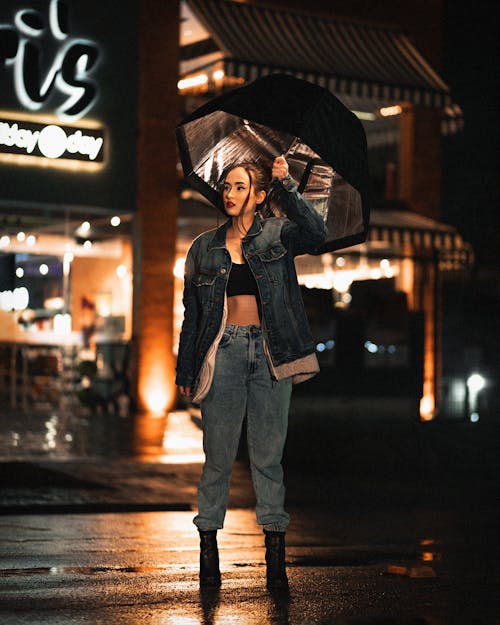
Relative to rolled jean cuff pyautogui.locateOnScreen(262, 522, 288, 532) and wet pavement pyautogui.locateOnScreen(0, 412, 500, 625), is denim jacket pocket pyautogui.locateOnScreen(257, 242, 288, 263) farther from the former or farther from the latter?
wet pavement pyautogui.locateOnScreen(0, 412, 500, 625)

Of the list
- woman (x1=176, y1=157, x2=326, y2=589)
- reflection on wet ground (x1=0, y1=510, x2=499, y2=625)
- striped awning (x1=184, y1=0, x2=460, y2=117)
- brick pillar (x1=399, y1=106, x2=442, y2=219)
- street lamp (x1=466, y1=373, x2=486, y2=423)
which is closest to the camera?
reflection on wet ground (x1=0, y1=510, x2=499, y2=625)

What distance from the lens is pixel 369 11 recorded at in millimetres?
22984

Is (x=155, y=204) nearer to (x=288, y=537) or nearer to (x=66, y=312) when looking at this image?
(x=66, y=312)

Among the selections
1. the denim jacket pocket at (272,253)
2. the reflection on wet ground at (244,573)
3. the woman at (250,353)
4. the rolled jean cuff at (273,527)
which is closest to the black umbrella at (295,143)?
the woman at (250,353)

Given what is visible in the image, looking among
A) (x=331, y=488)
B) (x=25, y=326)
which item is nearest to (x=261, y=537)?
(x=331, y=488)

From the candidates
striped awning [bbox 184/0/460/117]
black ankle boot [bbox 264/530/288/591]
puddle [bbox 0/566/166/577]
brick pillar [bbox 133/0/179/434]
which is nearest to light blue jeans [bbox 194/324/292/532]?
black ankle boot [bbox 264/530/288/591]

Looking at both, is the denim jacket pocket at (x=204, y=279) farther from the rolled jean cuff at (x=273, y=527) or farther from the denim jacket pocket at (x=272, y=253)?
the rolled jean cuff at (x=273, y=527)

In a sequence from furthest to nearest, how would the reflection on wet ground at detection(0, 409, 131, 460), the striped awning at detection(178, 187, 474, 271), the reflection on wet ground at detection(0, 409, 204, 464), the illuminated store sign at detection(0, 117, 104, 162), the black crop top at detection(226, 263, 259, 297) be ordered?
the striped awning at detection(178, 187, 474, 271) < the illuminated store sign at detection(0, 117, 104, 162) < the reflection on wet ground at detection(0, 409, 131, 460) < the reflection on wet ground at detection(0, 409, 204, 464) < the black crop top at detection(226, 263, 259, 297)

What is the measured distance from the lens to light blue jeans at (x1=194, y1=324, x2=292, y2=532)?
613cm

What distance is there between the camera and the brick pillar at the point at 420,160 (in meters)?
23.8

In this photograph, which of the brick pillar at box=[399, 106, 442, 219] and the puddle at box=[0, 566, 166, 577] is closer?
the puddle at box=[0, 566, 166, 577]

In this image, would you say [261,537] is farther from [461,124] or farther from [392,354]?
[461,124]

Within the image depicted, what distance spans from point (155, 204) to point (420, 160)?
19.1 ft

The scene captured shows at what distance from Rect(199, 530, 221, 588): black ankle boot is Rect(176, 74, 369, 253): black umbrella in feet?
4.89
